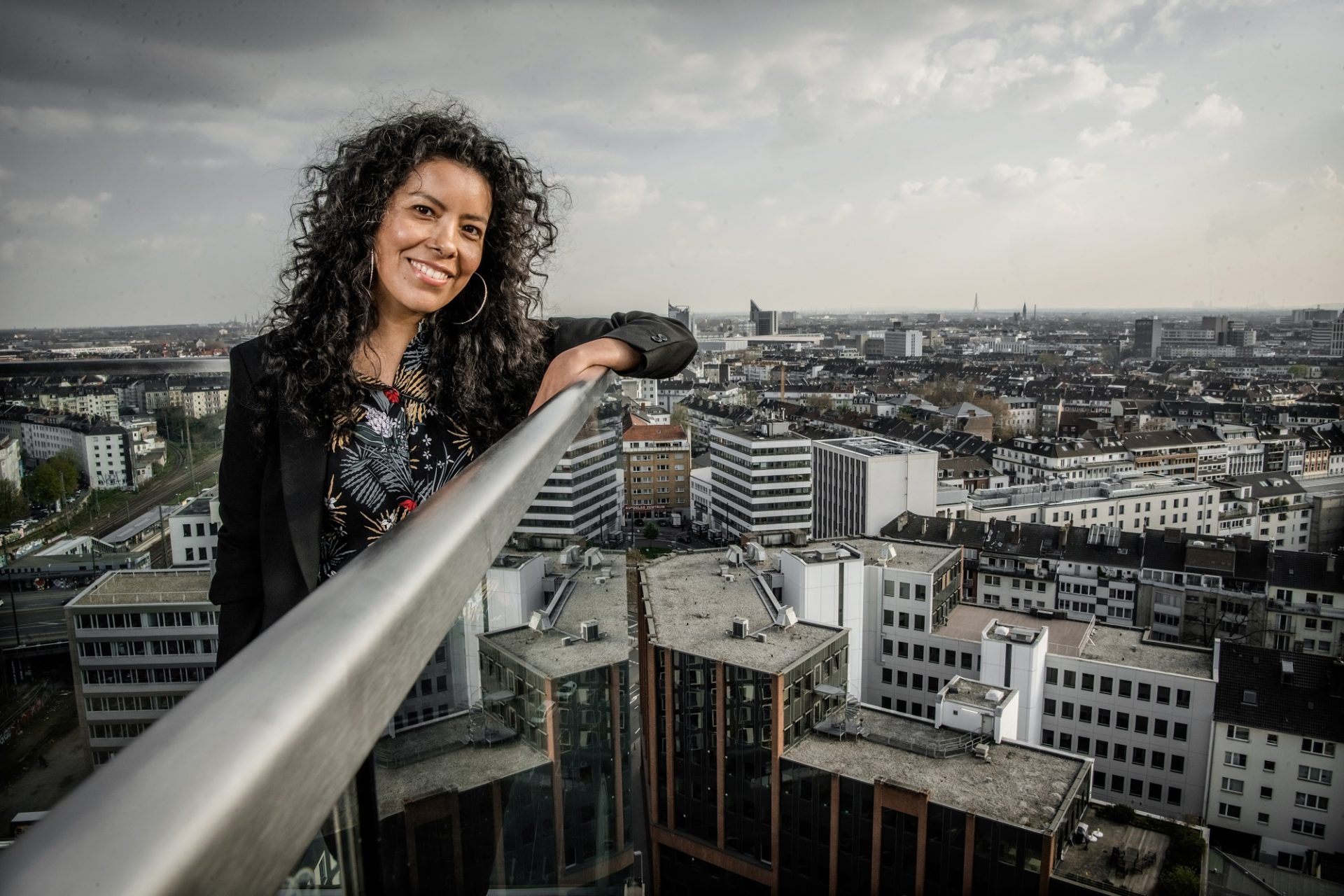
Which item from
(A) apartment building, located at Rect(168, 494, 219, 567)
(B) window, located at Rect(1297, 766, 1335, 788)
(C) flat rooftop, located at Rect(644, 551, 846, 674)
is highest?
(A) apartment building, located at Rect(168, 494, 219, 567)

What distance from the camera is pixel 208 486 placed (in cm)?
143

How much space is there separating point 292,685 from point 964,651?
745 centimetres

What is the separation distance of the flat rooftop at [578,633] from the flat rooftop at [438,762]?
0.04 m

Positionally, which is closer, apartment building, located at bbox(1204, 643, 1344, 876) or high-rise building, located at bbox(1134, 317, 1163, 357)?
apartment building, located at bbox(1204, 643, 1344, 876)

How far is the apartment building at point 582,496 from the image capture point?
1.50 ft

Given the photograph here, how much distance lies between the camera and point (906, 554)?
25.6 ft

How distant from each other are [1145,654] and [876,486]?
193 inches

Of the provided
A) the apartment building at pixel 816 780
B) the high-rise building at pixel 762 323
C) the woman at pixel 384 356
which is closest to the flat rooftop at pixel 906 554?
the apartment building at pixel 816 780

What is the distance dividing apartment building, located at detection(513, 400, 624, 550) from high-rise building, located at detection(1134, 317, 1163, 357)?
38.3 metres

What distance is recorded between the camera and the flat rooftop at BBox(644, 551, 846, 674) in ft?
16.8

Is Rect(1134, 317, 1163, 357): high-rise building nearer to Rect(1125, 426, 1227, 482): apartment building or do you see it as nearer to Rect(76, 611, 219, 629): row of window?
Rect(1125, 426, 1227, 482): apartment building

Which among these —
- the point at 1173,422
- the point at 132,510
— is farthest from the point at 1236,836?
the point at 1173,422

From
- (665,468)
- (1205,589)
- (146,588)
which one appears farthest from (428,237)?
(665,468)

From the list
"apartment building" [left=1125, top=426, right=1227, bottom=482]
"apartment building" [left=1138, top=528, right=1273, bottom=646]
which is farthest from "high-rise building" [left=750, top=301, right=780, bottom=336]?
"apartment building" [left=1138, top=528, right=1273, bottom=646]
